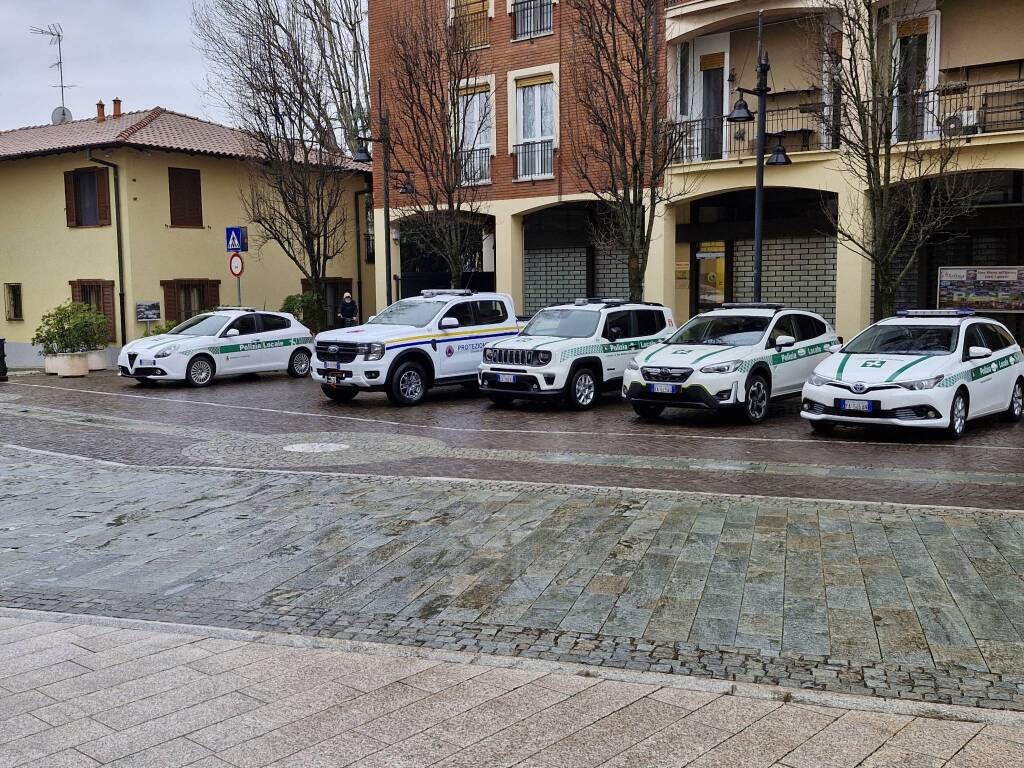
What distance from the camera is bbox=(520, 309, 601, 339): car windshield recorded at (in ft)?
55.1

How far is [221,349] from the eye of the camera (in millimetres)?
21281

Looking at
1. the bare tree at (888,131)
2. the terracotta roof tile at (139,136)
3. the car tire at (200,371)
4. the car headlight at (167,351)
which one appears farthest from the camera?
the terracotta roof tile at (139,136)

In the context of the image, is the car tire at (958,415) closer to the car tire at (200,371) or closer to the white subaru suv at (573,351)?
the white subaru suv at (573,351)

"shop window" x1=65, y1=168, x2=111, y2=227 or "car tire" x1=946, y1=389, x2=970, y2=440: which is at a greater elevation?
"shop window" x1=65, y1=168, x2=111, y2=227

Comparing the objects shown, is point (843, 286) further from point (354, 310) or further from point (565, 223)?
point (354, 310)

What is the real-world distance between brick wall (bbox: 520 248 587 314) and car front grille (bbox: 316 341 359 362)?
10046mm

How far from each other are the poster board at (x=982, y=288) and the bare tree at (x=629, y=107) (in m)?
5.69

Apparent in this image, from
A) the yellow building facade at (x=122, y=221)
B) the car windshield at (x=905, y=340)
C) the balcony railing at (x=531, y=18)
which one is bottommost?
the car windshield at (x=905, y=340)

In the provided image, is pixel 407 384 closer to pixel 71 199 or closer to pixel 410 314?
pixel 410 314

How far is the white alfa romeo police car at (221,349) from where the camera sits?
2062 cm

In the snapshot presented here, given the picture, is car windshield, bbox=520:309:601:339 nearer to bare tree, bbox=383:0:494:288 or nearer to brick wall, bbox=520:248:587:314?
bare tree, bbox=383:0:494:288

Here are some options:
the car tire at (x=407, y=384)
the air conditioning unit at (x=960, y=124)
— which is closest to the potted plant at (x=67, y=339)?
the car tire at (x=407, y=384)

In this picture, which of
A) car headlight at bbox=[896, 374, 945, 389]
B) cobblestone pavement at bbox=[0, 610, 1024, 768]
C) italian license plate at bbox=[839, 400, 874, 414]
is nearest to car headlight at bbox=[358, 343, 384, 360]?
italian license plate at bbox=[839, 400, 874, 414]

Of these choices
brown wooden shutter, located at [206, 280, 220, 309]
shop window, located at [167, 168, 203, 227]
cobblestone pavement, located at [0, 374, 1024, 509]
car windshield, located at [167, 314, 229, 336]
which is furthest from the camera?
brown wooden shutter, located at [206, 280, 220, 309]
